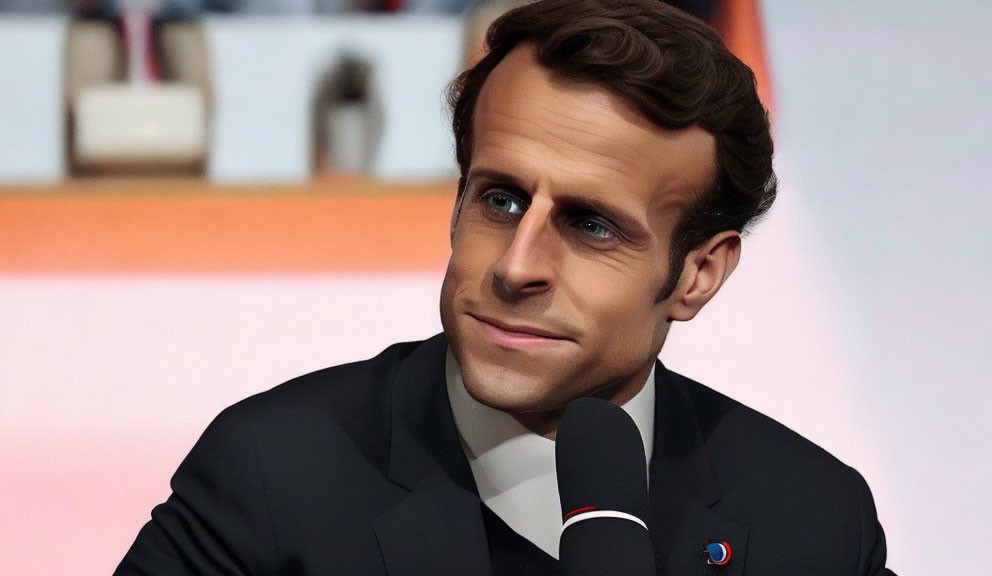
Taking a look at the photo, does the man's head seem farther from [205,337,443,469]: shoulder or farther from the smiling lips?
[205,337,443,469]: shoulder

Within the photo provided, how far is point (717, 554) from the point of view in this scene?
175 centimetres

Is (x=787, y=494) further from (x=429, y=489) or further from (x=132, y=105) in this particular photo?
(x=132, y=105)

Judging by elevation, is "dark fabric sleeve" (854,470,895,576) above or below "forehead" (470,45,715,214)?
below

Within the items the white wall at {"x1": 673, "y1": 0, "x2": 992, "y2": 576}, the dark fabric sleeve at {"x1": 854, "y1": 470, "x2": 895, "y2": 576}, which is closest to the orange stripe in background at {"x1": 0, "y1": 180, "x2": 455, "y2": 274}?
the white wall at {"x1": 673, "y1": 0, "x2": 992, "y2": 576}

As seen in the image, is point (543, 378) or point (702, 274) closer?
point (543, 378)

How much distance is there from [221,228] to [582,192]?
1464mm

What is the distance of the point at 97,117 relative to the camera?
2986 millimetres

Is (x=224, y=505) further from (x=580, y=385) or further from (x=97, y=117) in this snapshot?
(x=97, y=117)

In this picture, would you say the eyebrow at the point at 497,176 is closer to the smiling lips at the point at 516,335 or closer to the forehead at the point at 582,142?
the forehead at the point at 582,142

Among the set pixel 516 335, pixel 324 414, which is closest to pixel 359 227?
pixel 324 414

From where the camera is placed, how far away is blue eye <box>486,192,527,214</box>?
1.64 meters

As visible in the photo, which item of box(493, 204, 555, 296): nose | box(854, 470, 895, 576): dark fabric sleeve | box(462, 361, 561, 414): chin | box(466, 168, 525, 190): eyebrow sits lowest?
box(854, 470, 895, 576): dark fabric sleeve

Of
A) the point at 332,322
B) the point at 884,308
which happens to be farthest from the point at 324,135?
the point at 884,308

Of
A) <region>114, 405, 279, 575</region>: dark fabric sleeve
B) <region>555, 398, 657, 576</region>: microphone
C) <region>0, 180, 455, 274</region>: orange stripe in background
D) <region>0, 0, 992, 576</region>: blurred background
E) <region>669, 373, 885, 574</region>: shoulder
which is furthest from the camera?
<region>0, 180, 455, 274</region>: orange stripe in background
